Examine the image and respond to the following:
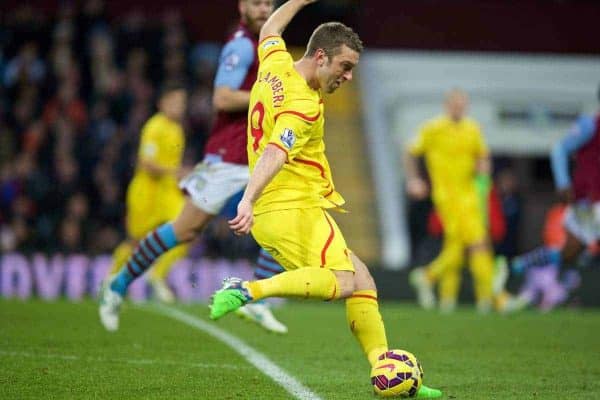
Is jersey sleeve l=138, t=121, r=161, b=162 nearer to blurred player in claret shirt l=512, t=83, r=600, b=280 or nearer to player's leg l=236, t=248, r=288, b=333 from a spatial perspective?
blurred player in claret shirt l=512, t=83, r=600, b=280

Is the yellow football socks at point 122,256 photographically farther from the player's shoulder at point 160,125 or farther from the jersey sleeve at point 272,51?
the jersey sleeve at point 272,51

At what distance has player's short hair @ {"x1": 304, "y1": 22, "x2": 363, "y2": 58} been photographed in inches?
249

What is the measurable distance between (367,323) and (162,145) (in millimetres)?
7609

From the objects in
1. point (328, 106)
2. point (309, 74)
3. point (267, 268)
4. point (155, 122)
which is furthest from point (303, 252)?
point (328, 106)

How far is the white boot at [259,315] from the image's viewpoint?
28.7 ft

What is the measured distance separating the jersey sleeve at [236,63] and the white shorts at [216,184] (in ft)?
1.84

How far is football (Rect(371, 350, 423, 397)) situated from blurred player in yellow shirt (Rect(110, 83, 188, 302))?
23.9ft

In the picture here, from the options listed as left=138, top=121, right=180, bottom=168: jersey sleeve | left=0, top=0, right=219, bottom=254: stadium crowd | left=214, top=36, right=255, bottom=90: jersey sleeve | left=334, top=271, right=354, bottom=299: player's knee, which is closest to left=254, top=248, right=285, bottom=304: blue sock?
left=214, top=36, right=255, bottom=90: jersey sleeve

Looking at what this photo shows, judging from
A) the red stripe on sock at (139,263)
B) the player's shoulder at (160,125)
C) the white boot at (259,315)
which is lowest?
the white boot at (259,315)

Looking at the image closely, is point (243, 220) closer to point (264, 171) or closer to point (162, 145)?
point (264, 171)

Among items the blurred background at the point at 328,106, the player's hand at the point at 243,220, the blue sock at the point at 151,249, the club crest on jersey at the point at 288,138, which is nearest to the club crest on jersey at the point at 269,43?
the club crest on jersey at the point at 288,138

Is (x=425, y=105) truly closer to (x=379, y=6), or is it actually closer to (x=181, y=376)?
(x=379, y=6)

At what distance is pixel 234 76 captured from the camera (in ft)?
27.8

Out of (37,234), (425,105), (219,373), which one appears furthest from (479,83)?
(219,373)
